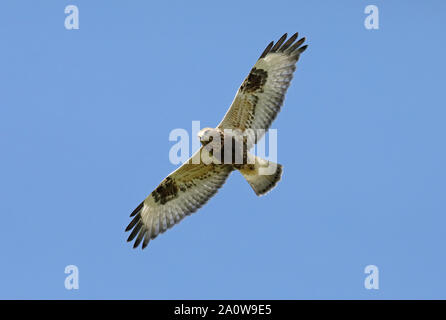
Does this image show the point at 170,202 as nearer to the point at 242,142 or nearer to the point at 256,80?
the point at 242,142

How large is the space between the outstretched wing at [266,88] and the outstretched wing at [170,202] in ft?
2.76

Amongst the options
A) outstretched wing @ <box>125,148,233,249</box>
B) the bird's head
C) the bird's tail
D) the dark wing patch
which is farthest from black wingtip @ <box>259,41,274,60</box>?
outstretched wing @ <box>125,148,233,249</box>

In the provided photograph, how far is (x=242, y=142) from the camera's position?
873 cm

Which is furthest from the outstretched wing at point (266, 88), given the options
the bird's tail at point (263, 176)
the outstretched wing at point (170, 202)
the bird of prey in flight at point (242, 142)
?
the outstretched wing at point (170, 202)

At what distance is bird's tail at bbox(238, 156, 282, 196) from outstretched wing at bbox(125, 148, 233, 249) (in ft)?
1.15

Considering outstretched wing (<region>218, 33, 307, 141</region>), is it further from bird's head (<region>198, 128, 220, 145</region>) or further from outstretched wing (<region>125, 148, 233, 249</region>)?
outstretched wing (<region>125, 148, 233, 249</region>)

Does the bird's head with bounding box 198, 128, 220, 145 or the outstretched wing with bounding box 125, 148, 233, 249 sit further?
the outstretched wing with bounding box 125, 148, 233, 249

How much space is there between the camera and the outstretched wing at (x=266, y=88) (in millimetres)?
8758

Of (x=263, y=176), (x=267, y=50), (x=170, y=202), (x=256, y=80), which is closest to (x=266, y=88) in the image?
(x=256, y=80)

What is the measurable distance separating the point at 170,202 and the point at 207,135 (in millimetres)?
1462

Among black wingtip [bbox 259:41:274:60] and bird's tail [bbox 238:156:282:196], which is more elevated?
black wingtip [bbox 259:41:274:60]

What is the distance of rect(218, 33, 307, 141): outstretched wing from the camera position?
8.76m

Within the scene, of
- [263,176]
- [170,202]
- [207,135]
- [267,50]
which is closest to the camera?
[207,135]
